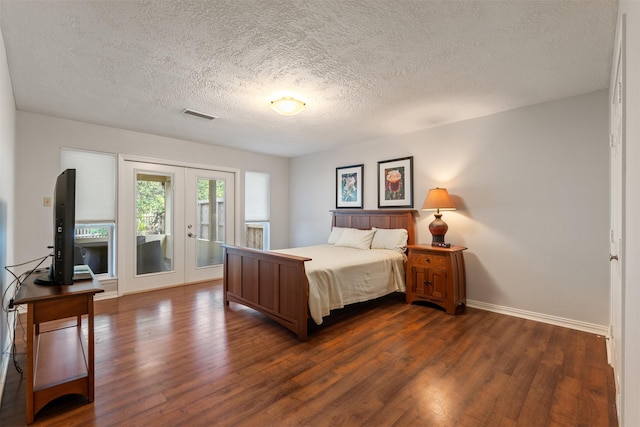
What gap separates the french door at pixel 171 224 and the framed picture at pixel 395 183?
2.79 metres

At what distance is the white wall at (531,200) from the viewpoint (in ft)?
9.44

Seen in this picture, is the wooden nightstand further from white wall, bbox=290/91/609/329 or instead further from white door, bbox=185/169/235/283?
white door, bbox=185/169/235/283

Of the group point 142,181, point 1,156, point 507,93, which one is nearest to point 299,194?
point 142,181

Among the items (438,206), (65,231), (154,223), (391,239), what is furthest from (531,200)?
(154,223)

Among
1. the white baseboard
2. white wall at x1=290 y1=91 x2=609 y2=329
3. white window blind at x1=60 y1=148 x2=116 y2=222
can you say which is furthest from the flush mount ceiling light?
the white baseboard

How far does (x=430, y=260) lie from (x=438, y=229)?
0.43 meters

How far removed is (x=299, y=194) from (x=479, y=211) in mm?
3520

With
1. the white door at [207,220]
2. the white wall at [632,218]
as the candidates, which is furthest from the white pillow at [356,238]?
the white wall at [632,218]

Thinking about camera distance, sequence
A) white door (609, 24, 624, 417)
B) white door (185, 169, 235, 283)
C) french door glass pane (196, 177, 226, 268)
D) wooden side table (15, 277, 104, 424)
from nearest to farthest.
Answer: white door (609, 24, 624, 417), wooden side table (15, 277, 104, 424), white door (185, 169, 235, 283), french door glass pane (196, 177, 226, 268)

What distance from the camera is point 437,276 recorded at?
3.48 meters

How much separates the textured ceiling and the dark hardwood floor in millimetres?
2421

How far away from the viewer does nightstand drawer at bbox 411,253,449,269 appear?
3.43 metres

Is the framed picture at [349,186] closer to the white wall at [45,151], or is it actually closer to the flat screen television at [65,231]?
the white wall at [45,151]

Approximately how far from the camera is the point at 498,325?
3.04m
